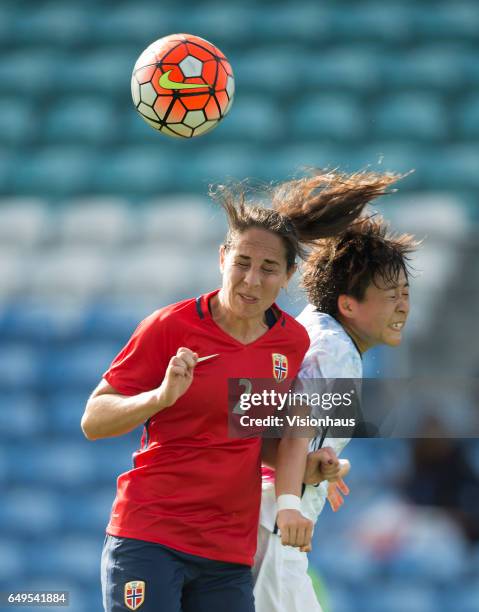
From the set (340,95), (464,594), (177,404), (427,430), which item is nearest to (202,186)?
(340,95)

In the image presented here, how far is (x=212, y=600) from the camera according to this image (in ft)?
8.61

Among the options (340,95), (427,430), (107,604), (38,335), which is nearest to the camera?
(107,604)

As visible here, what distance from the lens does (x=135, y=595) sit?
2.51 metres

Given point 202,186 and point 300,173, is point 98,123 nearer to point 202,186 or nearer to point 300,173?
point 202,186

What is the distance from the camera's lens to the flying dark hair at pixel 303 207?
9.20 ft

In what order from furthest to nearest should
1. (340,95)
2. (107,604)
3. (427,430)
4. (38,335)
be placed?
(340,95) < (38,335) < (427,430) < (107,604)

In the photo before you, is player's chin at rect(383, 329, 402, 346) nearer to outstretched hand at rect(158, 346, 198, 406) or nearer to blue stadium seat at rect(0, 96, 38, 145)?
outstretched hand at rect(158, 346, 198, 406)

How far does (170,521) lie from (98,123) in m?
5.35

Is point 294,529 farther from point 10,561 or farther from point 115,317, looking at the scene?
point 115,317

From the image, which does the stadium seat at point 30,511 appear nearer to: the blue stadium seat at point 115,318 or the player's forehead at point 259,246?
the blue stadium seat at point 115,318

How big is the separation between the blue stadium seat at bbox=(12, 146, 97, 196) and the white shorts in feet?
15.4

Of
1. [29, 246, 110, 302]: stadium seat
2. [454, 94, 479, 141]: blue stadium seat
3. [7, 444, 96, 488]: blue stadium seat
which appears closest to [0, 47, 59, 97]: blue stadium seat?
[29, 246, 110, 302]: stadium seat

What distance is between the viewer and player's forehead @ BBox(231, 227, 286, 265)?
8.92 ft

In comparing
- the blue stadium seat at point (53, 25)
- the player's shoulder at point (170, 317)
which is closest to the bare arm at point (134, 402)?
the player's shoulder at point (170, 317)
